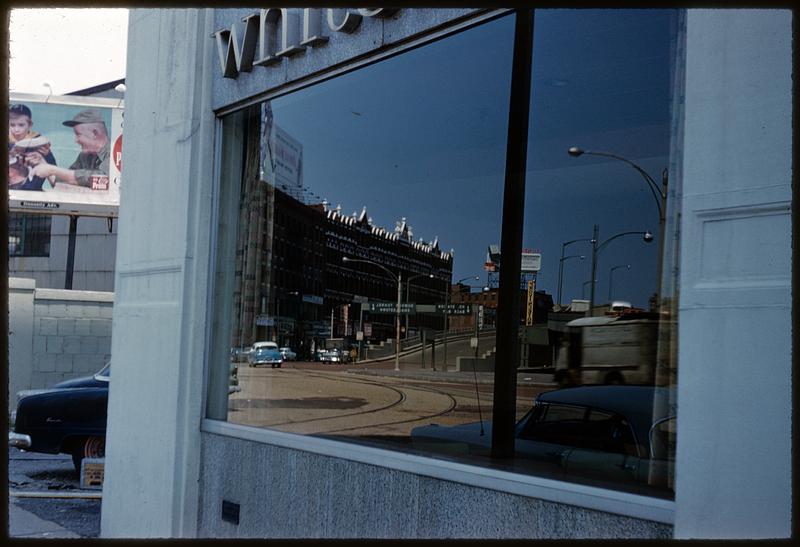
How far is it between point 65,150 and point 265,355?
64.1ft

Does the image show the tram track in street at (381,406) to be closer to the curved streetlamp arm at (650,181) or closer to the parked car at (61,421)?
the curved streetlamp arm at (650,181)

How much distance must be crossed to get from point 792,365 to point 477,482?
186cm

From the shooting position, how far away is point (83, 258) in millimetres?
33656

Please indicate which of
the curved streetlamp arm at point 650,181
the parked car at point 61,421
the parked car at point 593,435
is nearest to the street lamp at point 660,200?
the curved streetlamp arm at point 650,181

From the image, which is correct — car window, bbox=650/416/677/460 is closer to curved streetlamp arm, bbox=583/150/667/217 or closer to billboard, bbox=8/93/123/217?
curved streetlamp arm, bbox=583/150/667/217

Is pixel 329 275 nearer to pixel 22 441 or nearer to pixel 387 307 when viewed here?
pixel 387 307

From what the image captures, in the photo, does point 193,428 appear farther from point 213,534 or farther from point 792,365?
point 792,365

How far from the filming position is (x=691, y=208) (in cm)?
382

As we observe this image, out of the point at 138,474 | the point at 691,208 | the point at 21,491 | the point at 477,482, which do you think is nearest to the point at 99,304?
the point at 21,491

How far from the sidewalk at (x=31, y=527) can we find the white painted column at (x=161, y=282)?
62 cm

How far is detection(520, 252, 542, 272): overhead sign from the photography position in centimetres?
517

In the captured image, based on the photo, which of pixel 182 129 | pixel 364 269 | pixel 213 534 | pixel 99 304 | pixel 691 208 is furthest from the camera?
pixel 99 304

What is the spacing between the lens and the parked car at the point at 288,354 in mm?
6582

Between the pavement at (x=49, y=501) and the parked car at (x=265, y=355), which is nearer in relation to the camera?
the parked car at (x=265, y=355)
